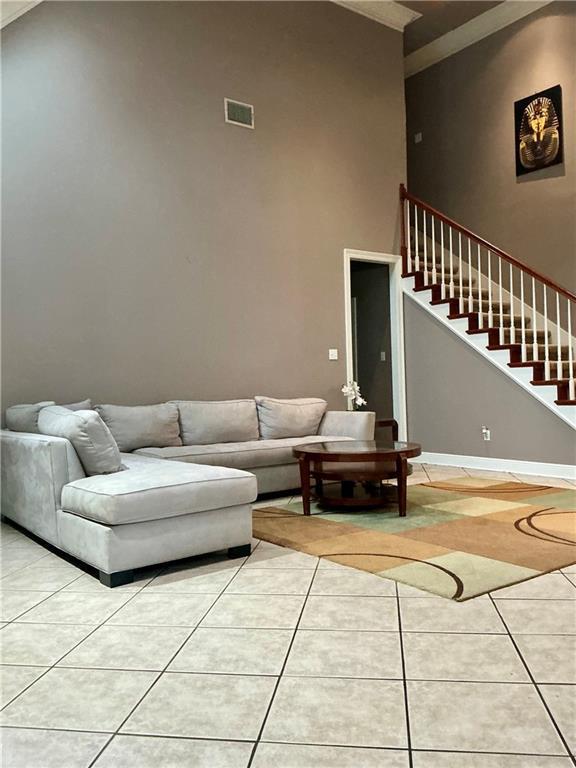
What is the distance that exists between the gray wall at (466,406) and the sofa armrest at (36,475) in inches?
172

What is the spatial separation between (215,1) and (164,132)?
59.8 inches

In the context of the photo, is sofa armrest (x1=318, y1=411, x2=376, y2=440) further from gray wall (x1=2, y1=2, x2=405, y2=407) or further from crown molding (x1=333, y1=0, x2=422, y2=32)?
crown molding (x1=333, y1=0, x2=422, y2=32)

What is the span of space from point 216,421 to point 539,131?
5.07 metres

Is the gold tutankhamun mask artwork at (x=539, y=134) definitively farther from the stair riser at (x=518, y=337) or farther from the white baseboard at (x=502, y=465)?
the white baseboard at (x=502, y=465)

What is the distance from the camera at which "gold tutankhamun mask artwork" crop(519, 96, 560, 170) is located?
7.08 metres

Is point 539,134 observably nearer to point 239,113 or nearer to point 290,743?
point 239,113

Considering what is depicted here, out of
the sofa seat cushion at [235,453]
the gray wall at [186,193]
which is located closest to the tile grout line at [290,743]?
the sofa seat cushion at [235,453]

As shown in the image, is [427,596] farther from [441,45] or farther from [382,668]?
[441,45]

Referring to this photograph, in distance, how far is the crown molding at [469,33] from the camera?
24.1 feet

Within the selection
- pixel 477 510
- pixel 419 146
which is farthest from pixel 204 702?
pixel 419 146

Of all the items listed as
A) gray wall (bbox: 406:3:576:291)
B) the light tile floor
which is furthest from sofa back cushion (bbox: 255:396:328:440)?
gray wall (bbox: 406:3:576:291)

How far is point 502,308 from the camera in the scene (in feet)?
23.8

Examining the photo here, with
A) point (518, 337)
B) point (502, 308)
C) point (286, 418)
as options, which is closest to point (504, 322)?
point (502, 308)

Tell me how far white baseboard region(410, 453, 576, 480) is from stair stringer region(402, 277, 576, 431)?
1.42ft
